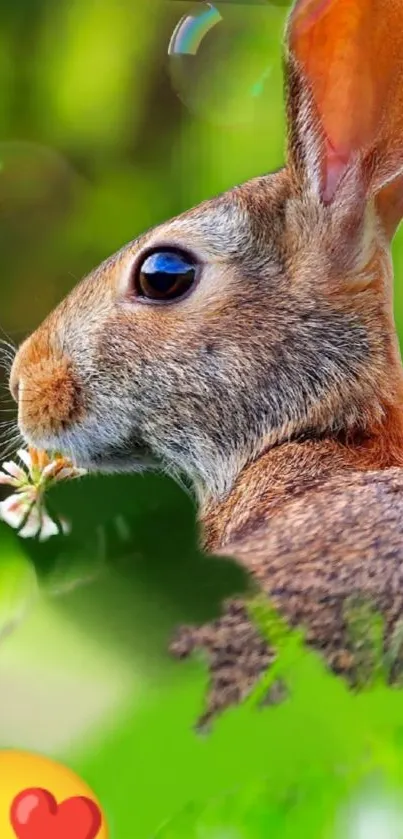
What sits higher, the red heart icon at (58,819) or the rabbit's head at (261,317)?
the rabbit's head at (261,317)

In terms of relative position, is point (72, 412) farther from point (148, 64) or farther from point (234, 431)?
point (148, 64)

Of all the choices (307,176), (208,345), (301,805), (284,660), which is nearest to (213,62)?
(307,176)

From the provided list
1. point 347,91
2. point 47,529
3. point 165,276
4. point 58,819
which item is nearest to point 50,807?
point 58,819

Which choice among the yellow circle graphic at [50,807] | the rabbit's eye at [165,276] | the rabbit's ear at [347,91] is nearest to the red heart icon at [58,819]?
the yellow circle graphic at [50,807]

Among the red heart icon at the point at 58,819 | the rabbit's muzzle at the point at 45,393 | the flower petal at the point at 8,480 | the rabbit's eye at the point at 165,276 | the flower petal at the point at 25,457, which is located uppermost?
the rabbit's eye at the point at 165,276

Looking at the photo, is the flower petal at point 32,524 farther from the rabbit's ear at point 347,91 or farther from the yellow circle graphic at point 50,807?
the rabbit's ear at point 347,91

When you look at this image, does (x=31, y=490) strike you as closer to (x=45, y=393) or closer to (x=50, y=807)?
(x=45, y=393)
